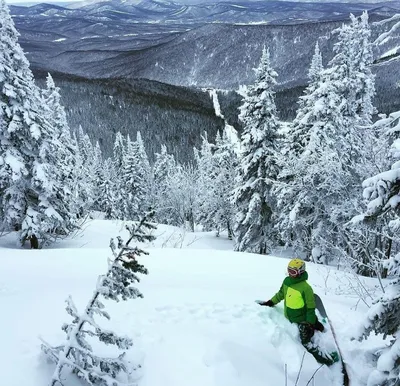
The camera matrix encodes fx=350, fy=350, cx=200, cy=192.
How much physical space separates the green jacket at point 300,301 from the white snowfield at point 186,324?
260 millimetres

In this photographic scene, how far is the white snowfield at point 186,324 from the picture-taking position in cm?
452

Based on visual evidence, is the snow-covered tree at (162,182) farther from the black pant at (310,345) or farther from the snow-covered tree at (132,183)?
the black pant at (310,345)

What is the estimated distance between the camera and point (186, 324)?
5590 millimetres

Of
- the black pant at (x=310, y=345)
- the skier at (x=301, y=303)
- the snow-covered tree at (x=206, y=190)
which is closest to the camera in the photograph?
the black pant at (x=310, y=345)

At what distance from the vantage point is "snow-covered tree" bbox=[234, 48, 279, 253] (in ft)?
63.0

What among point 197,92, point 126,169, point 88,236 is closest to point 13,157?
point 88,236

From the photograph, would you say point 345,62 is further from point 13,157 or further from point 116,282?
point 116,282

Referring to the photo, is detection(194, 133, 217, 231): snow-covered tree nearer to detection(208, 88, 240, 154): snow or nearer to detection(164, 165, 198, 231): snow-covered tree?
detection(164, 165, 198, 231): snow-covered tree

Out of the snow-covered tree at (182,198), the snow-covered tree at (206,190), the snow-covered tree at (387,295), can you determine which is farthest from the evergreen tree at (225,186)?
the snow-covered tree at (387,295)

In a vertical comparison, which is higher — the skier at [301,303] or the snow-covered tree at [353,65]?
the snow-covered tree at [353,65]

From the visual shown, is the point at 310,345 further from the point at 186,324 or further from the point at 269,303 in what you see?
the point at 186,324

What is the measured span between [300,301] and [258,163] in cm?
1536

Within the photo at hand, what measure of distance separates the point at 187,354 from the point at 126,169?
40525 mm

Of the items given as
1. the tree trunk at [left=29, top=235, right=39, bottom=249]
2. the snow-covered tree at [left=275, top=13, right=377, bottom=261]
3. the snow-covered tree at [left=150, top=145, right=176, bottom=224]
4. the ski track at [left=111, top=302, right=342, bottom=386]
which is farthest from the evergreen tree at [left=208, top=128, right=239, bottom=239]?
the ski track at [left=111, top=302, right=342, bottom=386]
